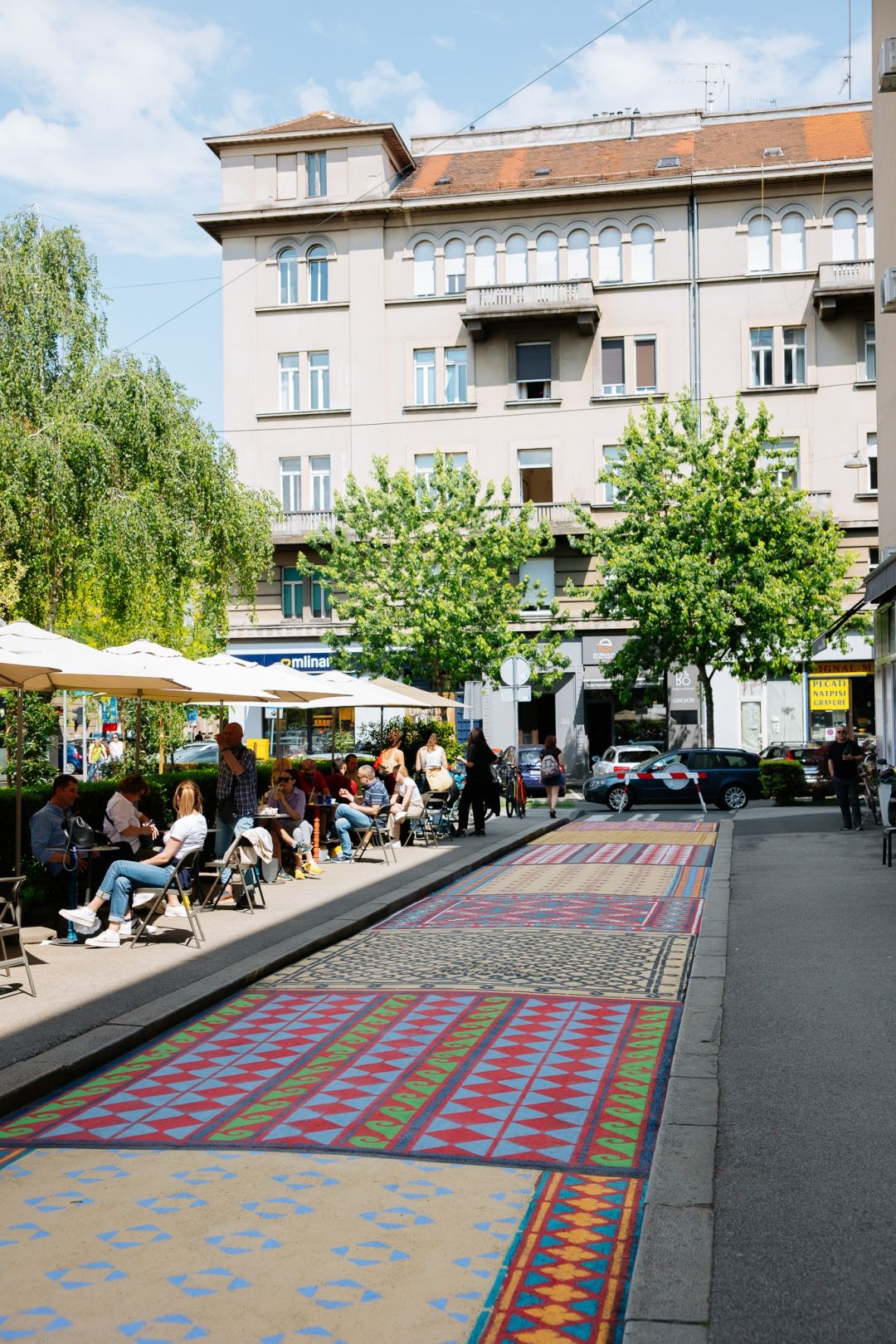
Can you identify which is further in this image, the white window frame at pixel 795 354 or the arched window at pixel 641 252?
the arched window at pixel 641 252

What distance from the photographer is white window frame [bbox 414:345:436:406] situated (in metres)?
45.4

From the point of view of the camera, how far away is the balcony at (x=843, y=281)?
140 feet

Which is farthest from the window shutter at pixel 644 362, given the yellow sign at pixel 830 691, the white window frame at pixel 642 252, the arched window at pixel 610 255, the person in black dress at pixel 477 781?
the person in black dress at pixel 477 781

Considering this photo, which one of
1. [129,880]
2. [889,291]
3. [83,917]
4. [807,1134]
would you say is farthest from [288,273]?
[807,1134]

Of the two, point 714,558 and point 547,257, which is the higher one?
point 547,257

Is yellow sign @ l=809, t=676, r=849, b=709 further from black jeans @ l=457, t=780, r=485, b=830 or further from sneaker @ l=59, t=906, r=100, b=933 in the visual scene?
sneaker @ l=59, t=906, r=100, b=933

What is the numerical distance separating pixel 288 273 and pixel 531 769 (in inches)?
765

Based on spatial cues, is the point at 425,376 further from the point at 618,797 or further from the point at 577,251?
the point at 618,797

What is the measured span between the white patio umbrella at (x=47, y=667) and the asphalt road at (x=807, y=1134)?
576 centimetres

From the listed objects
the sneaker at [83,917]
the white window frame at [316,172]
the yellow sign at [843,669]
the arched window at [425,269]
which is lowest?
the sneaker at [83,917]

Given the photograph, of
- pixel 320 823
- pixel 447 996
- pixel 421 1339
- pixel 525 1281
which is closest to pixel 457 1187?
pixel 525 1281

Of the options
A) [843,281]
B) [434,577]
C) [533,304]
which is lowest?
[434,577]

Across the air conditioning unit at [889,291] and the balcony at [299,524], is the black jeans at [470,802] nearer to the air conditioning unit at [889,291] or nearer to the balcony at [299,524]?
the air conditioning unit at [889,291]

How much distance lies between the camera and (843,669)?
43.2 m
